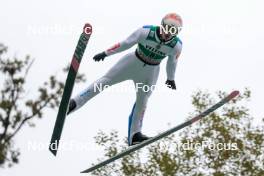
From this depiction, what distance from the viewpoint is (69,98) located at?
454 inches

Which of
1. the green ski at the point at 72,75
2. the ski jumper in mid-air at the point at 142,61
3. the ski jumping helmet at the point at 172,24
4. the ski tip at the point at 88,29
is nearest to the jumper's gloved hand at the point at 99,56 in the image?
the ski jumper in mid-air at the point at 142,61

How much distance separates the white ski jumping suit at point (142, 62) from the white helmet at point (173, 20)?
0.93 ft

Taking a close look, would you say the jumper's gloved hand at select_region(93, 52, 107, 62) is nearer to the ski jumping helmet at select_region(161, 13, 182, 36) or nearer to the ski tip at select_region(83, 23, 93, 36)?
the ski tip at select_region(83, 23, 93, 36)

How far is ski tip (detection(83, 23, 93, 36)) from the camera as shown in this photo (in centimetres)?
1104

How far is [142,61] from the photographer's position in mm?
11625

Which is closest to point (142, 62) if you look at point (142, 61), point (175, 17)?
point (142, 61)

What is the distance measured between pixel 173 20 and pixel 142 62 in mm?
1027

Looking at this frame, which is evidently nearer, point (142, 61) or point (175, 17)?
point (175, 17)

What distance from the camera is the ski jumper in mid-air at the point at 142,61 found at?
37.0 ft

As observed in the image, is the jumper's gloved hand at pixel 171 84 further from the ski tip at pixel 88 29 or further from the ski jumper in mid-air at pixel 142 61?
the ski tip at pixel 88 29

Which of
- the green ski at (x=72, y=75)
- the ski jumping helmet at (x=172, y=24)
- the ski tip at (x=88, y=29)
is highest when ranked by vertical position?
the ski jumping helmet at (x=172, y=24)

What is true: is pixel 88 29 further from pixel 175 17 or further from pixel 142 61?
pixel 175 17

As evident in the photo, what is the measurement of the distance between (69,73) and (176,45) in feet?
5.84

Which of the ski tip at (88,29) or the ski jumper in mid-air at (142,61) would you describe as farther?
the ski jumper in mid-air at (142,61)
